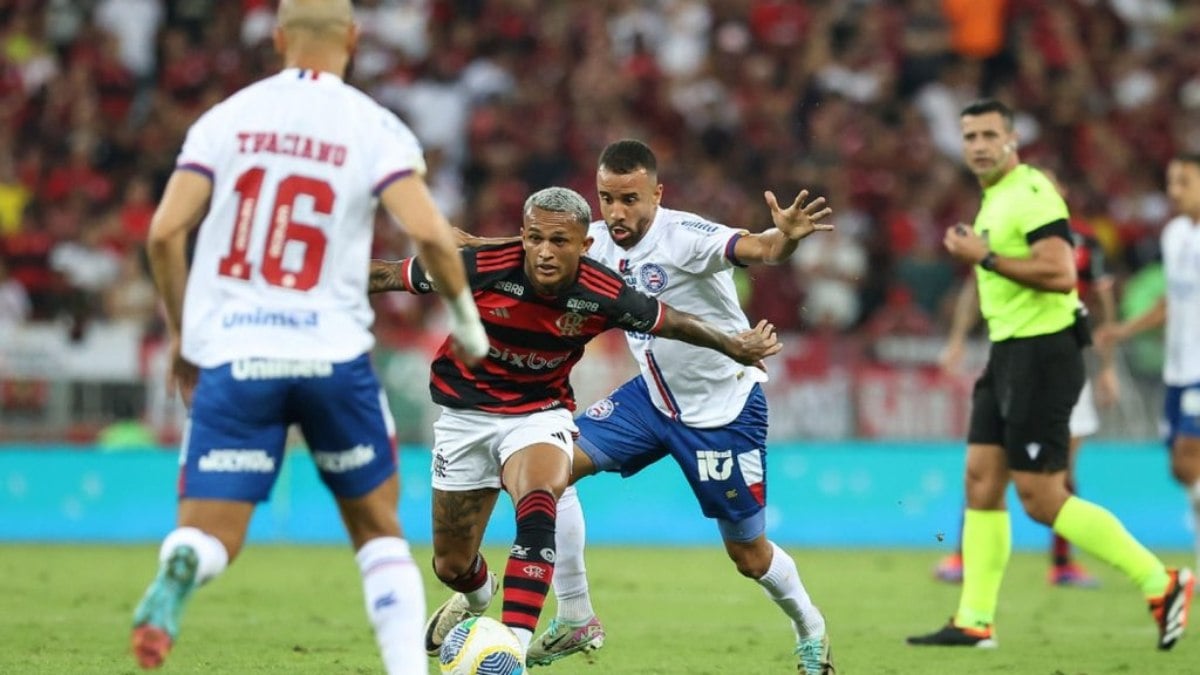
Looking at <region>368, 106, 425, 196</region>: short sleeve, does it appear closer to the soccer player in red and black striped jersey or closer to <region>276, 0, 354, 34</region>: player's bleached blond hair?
<region>276, 0, 354, 34</region>: player's bleached blond hair

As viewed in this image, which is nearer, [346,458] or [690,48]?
[346,458]

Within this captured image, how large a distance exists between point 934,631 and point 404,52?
12.1 meters

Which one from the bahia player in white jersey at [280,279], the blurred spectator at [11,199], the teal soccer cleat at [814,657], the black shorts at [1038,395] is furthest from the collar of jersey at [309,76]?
the blurred spectator at [11,199]

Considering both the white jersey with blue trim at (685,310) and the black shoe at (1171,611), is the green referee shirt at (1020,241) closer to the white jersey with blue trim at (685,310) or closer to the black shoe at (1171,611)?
the black shoe at (1171,611)

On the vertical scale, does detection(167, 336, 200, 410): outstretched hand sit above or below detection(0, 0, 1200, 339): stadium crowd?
below

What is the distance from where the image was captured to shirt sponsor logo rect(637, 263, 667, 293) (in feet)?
27.1

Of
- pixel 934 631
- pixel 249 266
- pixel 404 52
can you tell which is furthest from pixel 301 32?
pixel 404 52

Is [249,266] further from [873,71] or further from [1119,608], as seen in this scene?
[873,71]

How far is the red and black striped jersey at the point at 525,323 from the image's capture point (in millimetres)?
7387

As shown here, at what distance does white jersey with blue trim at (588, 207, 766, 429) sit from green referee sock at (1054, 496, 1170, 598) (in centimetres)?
199

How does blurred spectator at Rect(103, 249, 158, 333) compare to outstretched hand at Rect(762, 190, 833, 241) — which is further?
blurred spectator at Rect(103, 249, 158, 333)

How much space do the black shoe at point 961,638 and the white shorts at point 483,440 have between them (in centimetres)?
254

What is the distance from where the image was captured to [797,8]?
2134 cm

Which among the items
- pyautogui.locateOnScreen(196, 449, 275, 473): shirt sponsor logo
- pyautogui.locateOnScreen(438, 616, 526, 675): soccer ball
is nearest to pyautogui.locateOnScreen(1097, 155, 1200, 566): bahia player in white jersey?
pyautogui.locateOnScreen(438, 616, 526, 675): soccer ball
